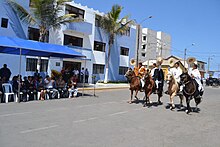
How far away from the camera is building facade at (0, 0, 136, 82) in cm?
2084

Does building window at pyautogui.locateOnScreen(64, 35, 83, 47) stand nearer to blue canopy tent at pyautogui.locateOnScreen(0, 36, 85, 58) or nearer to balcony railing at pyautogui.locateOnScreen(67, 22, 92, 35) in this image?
balcony railing at pyautogui.locateOnScreen(67, 22, 92, 35)

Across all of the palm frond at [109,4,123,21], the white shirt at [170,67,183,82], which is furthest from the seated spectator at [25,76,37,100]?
the palm frond at [109,4,123,21]

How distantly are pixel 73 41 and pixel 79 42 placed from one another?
0.99 m

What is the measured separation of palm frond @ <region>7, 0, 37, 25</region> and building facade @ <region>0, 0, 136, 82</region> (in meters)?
0.38

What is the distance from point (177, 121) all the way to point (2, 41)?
9.23m

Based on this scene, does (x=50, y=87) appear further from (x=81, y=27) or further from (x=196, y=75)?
(x=81, y=27)

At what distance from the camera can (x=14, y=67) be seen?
2095cm

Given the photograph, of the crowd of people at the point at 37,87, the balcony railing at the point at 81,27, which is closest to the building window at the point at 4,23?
the balcony railing at the point at 81,27

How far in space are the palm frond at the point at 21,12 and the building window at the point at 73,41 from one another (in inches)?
215

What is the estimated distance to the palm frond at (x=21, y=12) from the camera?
66.5 feet

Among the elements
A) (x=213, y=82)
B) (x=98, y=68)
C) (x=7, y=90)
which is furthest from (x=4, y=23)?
(x=213, y=82)

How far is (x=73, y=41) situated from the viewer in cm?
2698

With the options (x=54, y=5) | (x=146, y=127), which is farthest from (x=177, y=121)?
(x=54, y=5)

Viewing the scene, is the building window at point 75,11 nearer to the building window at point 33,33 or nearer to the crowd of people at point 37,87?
the building window at point 33,33
